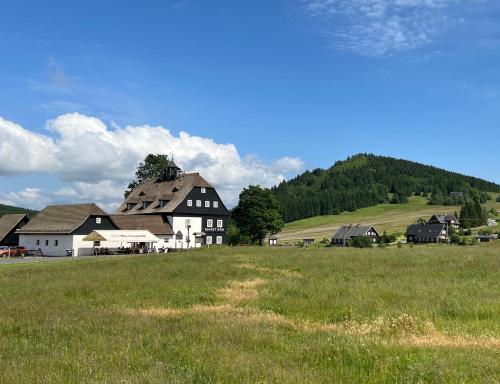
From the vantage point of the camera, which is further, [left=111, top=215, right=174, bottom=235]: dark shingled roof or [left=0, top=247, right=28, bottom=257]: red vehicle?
[left=111, top=215, right=174, bottom=235]: dark shingled roof

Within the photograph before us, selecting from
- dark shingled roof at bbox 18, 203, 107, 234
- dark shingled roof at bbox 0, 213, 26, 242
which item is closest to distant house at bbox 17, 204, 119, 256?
dark shingled roof at bbox 18, 203, 107, 234

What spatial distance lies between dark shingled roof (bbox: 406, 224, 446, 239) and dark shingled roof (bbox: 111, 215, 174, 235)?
10461 centimetres

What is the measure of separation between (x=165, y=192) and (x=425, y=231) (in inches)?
4092

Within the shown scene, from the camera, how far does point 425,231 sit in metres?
163

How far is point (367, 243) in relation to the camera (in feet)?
368

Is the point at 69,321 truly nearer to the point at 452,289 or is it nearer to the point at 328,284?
the point at 328,284

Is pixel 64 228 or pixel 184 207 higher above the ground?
pixel 184 207

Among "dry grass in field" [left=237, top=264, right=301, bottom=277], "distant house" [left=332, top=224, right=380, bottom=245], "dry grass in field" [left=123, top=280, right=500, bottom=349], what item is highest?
"distant house" [left=332, top=224, right=380, bottom=245]

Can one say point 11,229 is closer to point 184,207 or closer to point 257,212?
point 184,207

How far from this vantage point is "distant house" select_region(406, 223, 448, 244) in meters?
158

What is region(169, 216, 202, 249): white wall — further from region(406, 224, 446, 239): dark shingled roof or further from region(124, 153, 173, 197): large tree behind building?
region(406, 224, 446, 239): dark shingled roof

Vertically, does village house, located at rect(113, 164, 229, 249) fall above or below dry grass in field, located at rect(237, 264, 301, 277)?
above

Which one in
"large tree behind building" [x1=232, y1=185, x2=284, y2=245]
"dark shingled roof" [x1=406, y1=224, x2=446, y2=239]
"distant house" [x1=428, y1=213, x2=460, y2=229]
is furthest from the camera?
"distant house" [x1=428, y1=213, x2=460, y2=229]

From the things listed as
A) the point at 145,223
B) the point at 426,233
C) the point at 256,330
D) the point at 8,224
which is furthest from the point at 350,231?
the point at 256,330
